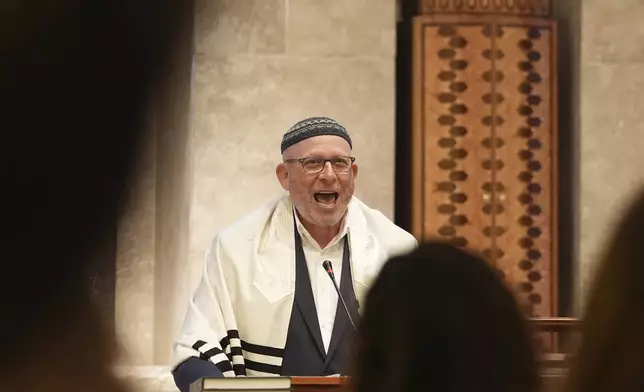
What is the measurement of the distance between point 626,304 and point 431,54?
549 centimetres

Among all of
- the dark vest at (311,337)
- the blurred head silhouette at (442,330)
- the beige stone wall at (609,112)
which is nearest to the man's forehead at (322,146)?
the dark vest at (311,337)

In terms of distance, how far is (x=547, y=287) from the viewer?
21.2 ft

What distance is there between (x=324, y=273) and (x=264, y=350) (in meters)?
0.48

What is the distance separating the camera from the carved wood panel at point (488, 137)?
6535 mm

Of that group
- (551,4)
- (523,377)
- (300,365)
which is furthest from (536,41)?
(523,377)

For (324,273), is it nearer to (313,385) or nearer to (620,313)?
(313,385)

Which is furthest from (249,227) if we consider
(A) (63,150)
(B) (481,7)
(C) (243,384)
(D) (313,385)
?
(A) (63,150)

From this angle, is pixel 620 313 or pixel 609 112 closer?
pixel 620 313

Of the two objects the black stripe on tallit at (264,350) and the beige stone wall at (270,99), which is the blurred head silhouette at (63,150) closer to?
the black stripe on tallit at (264,350)

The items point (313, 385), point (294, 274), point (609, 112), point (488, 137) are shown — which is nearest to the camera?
point (313, 385)

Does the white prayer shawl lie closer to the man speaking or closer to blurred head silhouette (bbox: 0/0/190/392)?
the man speaking

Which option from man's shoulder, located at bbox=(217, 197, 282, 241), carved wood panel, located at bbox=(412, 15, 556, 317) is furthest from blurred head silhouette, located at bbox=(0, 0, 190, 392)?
carved wood panel, located at bbox=(412, 15, 556, 317)

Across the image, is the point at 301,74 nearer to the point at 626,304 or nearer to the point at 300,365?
the point at 300,365

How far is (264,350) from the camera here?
4.61 meters
